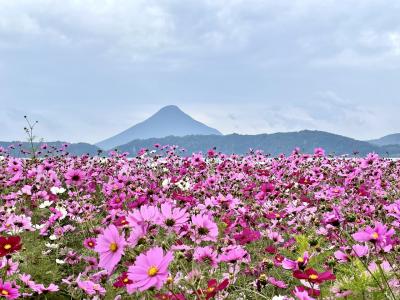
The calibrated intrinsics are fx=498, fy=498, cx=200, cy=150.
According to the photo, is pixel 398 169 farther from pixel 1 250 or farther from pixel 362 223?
pixel 1 250

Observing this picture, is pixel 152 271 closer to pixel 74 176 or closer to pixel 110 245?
pixel 110 245

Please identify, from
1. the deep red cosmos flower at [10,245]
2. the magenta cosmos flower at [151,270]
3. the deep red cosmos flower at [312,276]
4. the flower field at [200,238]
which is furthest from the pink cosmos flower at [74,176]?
the magenta cosmos flower at [151,270]

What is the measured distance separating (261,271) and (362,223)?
1.70 m

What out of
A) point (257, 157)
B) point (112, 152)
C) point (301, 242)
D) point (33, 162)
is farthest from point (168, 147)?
point (301, 242)

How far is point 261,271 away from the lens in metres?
3.97

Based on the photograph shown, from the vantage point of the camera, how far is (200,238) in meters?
2.83

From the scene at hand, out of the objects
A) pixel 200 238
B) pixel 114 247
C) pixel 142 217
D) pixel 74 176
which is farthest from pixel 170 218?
pixel 74 176

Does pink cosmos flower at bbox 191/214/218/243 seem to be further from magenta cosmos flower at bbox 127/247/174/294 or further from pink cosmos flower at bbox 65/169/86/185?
pink cosmos flower at bbox 65/169/86/185

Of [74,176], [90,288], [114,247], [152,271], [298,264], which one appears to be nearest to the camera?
[152,271]

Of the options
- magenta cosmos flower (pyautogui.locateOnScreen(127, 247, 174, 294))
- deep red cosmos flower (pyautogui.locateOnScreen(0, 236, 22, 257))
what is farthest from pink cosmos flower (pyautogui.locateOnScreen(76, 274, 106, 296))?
magenta cosmos flower (pyautogui.locateOnScreen(127, 247, 174, 294))

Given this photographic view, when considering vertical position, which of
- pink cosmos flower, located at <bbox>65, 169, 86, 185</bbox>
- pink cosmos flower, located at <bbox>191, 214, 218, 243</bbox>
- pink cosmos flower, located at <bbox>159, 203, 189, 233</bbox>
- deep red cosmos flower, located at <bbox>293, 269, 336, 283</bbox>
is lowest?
deep red cosmos flower, located at <bbox>293, 269, 336, 283</bbox>

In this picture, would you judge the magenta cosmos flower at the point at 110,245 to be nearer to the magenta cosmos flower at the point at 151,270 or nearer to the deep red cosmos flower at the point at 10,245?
the magenta cosmos flower at the point at 151,270

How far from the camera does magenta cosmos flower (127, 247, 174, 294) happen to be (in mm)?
1650

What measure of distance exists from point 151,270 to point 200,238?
1.15 meters
